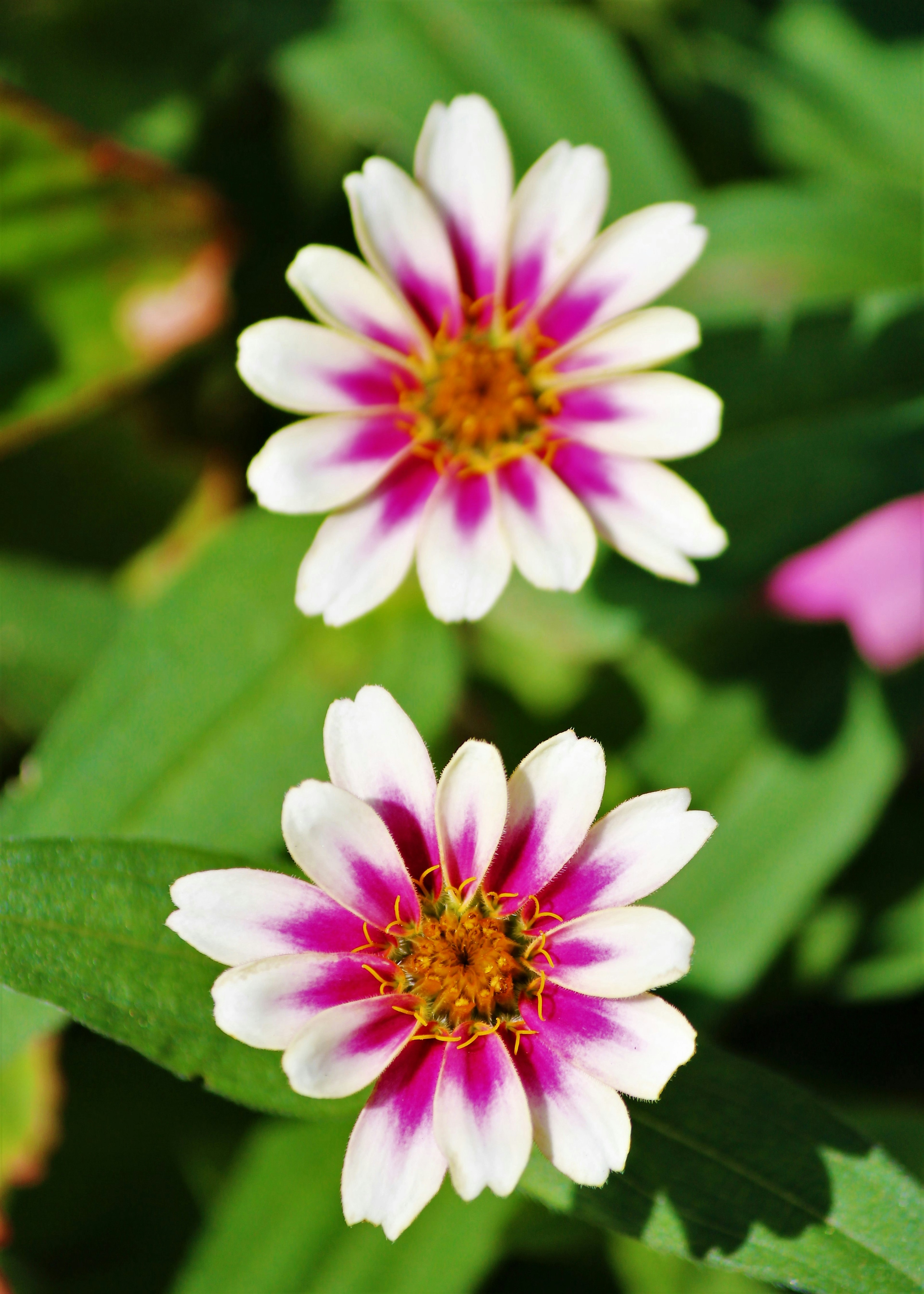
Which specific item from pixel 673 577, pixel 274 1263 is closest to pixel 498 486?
pixel 673 577

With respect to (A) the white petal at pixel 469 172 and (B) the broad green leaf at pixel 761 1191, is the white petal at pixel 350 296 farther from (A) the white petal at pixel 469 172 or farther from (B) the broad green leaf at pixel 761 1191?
(B) the broad green leaf at pixel 761 1191

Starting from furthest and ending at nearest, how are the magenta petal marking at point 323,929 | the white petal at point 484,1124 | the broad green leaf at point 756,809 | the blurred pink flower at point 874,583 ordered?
the blurred pink flower at point 874,583, the broad green leaf at point 756,809, the magenta petal marking at point 323,929, the white petal at point 484,1124

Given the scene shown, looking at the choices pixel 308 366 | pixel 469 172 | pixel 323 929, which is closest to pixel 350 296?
pixel 308 366

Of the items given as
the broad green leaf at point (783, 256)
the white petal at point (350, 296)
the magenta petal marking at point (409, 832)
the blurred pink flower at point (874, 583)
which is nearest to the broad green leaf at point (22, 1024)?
the magenta petal marking at point (409, 832)

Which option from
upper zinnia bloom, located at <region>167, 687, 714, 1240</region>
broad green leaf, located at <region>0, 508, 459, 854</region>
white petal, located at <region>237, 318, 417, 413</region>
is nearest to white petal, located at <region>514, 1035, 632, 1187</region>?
upper zinnia bloom, located at <region>167, 687, 714, 1240</region>

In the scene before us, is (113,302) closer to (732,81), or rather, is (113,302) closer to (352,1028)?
(732,81)

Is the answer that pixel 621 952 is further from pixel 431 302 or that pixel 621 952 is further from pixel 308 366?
pixel 431 302

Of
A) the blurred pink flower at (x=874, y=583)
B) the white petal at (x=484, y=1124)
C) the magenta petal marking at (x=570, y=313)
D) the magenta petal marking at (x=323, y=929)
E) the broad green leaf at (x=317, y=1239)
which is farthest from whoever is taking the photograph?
the blurred pink flower at (x=874, y=583)
